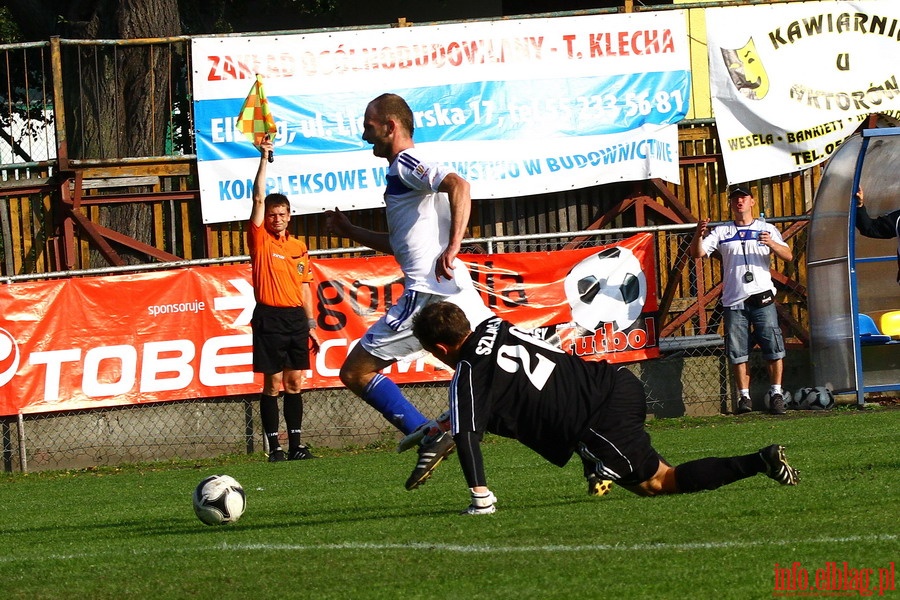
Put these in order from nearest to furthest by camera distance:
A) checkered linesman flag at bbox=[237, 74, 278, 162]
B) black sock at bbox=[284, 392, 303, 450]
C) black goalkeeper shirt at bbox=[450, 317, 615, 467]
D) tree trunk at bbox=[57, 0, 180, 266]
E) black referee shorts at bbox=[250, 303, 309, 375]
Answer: black goalkeeper shirt at bbox=[450, 317, 615, 467], black referee shorts at bbox=[250, 303, 309, 375], black sock at bbox=[284, 392, 303, 450], checkered linesman flag at bbox=[237, 74, 278, 162], tree trunk at bbox=[57, 0, 180, 266]

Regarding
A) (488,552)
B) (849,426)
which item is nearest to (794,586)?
(488,552)

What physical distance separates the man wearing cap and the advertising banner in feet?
5.67

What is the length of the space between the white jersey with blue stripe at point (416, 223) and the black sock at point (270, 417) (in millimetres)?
4767

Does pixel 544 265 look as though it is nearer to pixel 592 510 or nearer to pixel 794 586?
pixel 592 510

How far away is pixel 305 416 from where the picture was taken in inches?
→ 536

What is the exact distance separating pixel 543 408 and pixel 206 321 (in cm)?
744

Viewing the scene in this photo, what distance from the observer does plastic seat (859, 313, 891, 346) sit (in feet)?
45.4

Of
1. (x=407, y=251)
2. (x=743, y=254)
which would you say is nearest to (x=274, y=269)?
(x=407, y=251)

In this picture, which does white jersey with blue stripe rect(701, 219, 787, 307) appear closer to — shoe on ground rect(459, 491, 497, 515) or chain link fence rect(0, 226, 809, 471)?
chain link fence rect(0, 226, 809, 471)

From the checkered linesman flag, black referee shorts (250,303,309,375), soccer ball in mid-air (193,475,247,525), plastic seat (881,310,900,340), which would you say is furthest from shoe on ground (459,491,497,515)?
plastic seat (881,310,900,340)

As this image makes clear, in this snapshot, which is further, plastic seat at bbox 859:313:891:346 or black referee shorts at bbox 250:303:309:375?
plastic seat at bbox 859:313:891:346

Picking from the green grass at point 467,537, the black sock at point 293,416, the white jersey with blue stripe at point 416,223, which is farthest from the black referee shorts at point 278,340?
the white jersey with blue stripe at point 416,223

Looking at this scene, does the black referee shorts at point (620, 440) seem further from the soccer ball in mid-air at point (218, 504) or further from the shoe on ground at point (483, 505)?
the soccer ball in mid-air at point (218, 504)

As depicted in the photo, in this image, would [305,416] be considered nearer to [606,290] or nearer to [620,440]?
[606,290]
